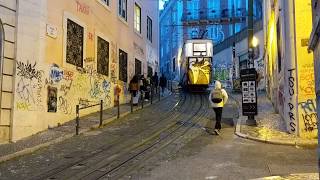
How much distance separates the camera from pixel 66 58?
17.4 meters

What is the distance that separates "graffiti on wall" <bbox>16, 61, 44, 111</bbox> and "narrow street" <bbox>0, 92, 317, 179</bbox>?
1849mm

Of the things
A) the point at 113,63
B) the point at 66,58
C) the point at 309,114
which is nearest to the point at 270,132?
the point at 309,114

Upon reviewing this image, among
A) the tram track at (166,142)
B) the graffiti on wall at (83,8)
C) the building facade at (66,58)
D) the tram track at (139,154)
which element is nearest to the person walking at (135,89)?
the building facade at (66,58)

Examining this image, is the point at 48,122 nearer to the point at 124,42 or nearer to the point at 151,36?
the point at 124,42

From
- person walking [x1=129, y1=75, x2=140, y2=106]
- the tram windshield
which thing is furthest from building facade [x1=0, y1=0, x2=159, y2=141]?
the tram windshield

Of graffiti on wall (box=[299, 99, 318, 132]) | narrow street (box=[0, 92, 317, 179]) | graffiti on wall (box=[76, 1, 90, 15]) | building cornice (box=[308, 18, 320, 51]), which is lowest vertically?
narrow street (box=[0, 92, 317, 179])

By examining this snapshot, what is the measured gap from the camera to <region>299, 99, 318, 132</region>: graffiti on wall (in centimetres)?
1294

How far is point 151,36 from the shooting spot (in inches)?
1314

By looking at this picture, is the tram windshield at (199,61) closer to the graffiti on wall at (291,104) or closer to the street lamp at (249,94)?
the street lamp at (249,94)

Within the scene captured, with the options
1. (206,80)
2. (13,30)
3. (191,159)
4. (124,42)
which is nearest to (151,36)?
(206,80)

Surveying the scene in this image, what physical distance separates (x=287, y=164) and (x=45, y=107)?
338 inches

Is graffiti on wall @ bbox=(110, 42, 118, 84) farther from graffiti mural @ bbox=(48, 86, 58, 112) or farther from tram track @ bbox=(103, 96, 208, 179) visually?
graffiti mural @ bbox=(48, 86, 58, 112)

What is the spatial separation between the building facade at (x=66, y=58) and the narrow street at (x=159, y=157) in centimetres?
191

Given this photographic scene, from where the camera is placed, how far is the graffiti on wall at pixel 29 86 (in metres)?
13.8
